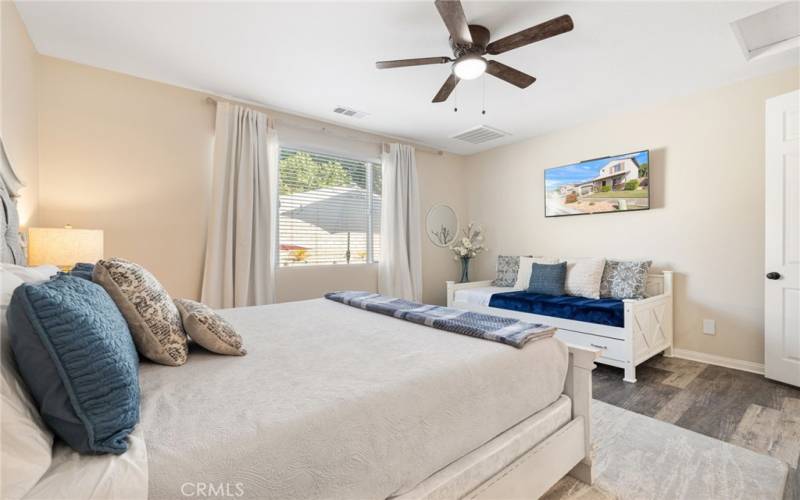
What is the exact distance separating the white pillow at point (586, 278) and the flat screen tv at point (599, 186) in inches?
24.8

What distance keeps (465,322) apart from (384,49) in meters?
2.00

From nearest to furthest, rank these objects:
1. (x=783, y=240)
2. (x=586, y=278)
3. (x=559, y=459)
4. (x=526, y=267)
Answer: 1. (x=559, y=459)
2. (x=783, y=240)
3. (x=586, y=278)
4. (x=526, y=267)

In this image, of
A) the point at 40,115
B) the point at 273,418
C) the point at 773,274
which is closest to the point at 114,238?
the point at 40,115

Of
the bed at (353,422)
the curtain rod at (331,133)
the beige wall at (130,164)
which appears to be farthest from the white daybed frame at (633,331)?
the beige wall at (130,164)

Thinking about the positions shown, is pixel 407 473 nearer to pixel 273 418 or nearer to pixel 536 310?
pixel 273 418

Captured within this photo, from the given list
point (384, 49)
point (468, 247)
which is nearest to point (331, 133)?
point (384, 49)

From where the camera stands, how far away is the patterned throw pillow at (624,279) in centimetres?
331

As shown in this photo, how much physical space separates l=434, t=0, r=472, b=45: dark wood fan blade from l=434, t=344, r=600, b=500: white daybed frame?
1724 mm

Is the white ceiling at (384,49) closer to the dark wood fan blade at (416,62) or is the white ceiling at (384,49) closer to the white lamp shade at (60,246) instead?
the dark wood fan blade at (416,62)

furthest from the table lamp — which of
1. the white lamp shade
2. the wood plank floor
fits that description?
the wood plank floor

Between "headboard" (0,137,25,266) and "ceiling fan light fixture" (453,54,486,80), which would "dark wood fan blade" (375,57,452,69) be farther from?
"headboard" (0,137,25,266)

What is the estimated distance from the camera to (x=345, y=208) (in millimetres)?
4223

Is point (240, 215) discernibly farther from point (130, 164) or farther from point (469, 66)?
point (469, 66)

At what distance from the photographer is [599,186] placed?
12.7 ft
